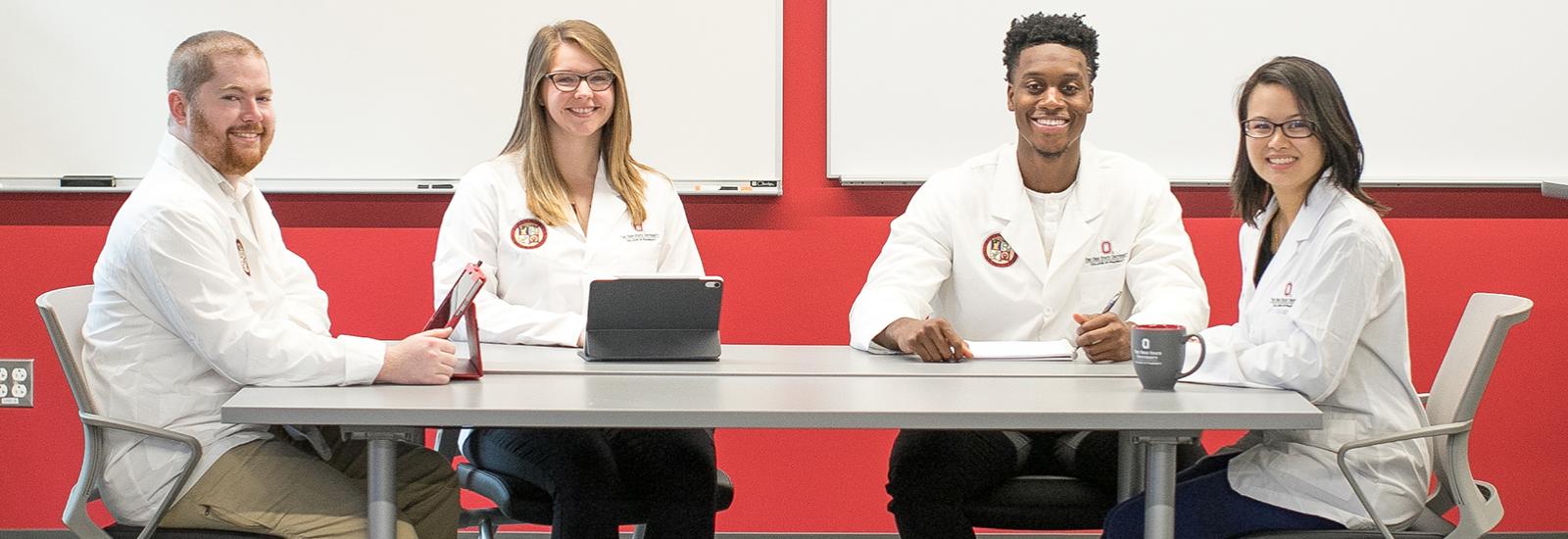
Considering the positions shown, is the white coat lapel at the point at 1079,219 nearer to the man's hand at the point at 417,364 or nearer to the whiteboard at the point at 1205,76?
the whiteboard at the point at 1205,76

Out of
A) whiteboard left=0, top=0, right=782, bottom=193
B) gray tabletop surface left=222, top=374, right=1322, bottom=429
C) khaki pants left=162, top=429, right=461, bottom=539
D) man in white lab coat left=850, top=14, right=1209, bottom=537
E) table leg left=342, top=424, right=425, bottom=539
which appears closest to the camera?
gray tabletop surface left=222, top=374, right=1322, bottom=429

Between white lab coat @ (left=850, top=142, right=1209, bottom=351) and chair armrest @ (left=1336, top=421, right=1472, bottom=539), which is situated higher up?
white lab coat @ (left=850, top=142, right=1209, bottom=351)

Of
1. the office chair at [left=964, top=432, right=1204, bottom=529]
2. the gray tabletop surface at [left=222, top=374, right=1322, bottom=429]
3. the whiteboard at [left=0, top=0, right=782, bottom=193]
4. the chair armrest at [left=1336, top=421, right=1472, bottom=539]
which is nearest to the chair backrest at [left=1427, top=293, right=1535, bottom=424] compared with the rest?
the chair armrest at [left=1336, top=421, right=1472, bottom=539]

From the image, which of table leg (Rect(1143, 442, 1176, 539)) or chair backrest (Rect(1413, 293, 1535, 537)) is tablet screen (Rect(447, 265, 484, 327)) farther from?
chair backrest (Rect(1413, 293, 1535, 537))

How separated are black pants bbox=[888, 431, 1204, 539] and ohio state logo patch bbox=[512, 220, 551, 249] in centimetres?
94

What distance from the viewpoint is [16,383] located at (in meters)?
3.99

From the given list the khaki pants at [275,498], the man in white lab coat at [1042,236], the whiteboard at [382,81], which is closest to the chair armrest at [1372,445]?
the man in white lab coat at [1042,236]

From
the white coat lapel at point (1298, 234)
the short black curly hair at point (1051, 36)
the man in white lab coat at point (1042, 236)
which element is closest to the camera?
the white coat lapel at point (1298, 234)

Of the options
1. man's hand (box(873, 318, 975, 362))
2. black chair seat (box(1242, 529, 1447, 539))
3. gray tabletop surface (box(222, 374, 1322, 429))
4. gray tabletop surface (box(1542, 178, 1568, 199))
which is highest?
gray tabletop surface (box(1542, 178, 1568, 199))

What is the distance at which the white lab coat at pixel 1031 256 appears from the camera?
2.96 metres

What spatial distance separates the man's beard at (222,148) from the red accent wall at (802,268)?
4.81ft

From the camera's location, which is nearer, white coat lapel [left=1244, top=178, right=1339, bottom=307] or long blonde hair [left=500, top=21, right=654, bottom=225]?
white coat lapel [left=1244, top=178, right=1339, bottom=307]

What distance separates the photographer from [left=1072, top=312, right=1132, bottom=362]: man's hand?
2553 mm

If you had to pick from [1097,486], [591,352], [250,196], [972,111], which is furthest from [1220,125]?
[250,196]
